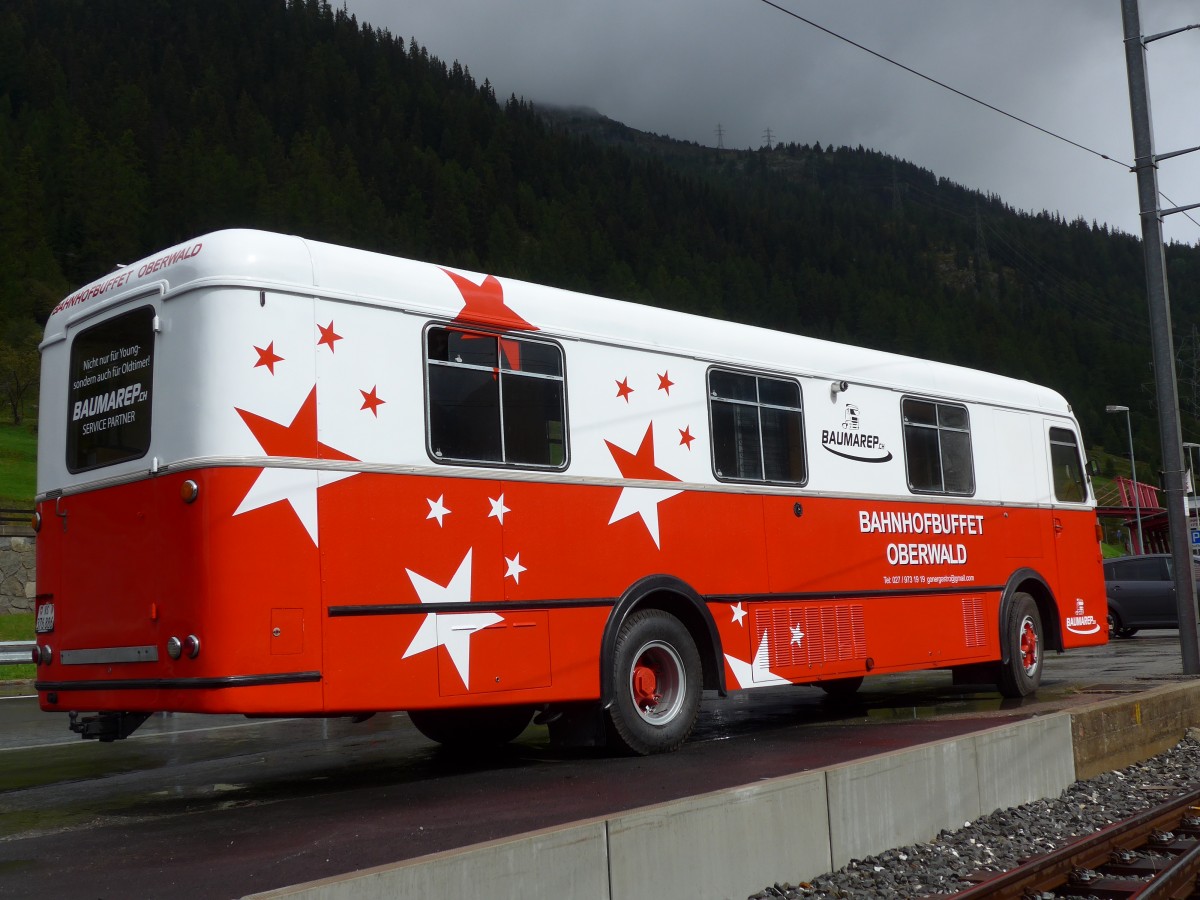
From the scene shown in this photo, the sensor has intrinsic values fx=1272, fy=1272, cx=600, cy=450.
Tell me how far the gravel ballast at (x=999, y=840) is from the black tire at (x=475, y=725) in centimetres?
343

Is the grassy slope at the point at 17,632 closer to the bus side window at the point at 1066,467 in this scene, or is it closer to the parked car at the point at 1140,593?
Result: the bus side window at the point at 1066,467

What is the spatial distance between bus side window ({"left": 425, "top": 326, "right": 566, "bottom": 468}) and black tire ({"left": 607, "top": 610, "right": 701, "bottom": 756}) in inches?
52.9

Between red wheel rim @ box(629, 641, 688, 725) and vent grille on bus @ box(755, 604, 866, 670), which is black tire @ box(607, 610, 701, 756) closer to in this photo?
red wheel rim @ box(629, 641, 688, 725)

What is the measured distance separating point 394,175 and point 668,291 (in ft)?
96.6

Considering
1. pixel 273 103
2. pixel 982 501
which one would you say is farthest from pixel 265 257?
pixel 273 103

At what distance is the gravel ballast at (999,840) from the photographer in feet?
20.2

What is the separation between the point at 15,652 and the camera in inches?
674

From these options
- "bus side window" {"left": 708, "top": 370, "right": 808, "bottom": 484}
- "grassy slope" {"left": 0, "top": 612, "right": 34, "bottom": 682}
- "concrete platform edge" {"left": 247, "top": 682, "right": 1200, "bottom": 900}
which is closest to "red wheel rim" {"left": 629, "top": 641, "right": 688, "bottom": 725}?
"bus side window" {"left": 708, "top": 370, "right": 808, "bottom": 484}

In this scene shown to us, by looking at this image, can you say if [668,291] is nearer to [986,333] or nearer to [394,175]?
[394,175]

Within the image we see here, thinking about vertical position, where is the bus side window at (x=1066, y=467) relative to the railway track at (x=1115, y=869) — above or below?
above

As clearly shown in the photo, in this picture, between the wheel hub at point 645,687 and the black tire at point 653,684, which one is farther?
the wheel hub at point 645,687

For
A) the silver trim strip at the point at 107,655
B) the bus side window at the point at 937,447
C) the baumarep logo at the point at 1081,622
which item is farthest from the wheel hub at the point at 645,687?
the baumarep logo at the point at 1081,622

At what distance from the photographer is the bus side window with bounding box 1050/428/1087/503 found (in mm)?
14250

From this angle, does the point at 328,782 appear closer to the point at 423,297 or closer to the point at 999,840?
the point at 423,297
